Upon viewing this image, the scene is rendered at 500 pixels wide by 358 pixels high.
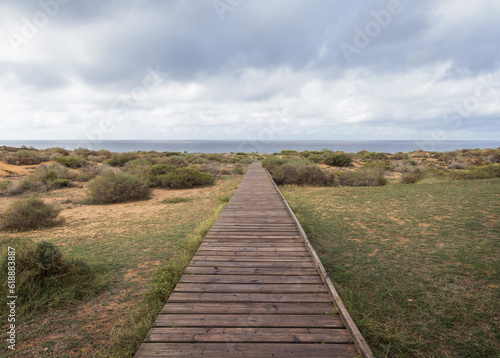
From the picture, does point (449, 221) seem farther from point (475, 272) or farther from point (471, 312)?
point (471, 312)

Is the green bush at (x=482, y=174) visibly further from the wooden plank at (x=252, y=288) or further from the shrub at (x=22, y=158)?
the shrub at (x=22, y=158)

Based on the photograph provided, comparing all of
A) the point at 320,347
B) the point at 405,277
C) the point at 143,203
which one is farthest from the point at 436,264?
the point at 143,203

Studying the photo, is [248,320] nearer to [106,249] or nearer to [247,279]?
[247,279]

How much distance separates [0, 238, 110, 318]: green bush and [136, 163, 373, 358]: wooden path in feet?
6.60

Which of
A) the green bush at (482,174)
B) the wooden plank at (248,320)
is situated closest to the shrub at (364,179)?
the green bush at (482,174)

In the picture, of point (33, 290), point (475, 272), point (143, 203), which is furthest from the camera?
point (143, 203)

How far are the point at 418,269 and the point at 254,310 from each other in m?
3.63

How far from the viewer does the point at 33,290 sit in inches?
151

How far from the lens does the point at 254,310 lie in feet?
9.32

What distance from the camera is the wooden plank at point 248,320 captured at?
2598 millimetres

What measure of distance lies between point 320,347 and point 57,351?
3161 mm

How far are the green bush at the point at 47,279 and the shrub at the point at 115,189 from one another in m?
7.43

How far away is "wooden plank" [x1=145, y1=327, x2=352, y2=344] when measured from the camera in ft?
7.81

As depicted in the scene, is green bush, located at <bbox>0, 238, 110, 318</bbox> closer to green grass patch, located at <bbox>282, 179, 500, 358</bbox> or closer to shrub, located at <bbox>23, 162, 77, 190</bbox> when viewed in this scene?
green grass patch, located at <bbox>282, 179, 500, 358</bbox>
